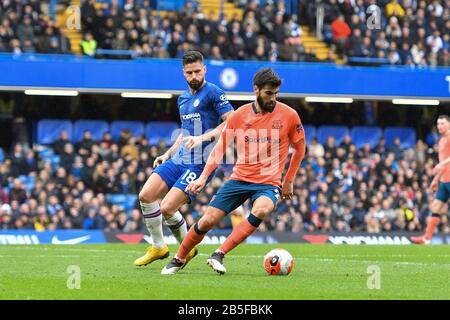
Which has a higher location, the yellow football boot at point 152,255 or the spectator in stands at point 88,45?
the spectator in stands at point 88,45

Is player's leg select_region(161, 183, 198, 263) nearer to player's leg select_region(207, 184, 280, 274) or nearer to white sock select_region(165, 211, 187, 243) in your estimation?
white sock select_region(165, 211, 187, 243)

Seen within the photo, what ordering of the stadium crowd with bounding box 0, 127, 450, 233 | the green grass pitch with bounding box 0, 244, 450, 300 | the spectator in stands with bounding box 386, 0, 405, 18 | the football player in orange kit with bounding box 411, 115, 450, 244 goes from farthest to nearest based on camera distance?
the spectator in stands with bounding box 386, 0, 405, 18 → the stadium crowd with bounding box 0, 127, 450, 233 → the football player in orange kit with bounding box 411, 115, 450, 244 → the green grass pitch with bounding box 0, 244, 450, 300

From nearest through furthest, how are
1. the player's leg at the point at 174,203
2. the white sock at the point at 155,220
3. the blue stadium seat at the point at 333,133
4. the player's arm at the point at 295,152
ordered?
the player's arm at the point at 295,152
the player's leg at the point at 174,203
the white sock at the point at 155,220
the blue stadium seat at the point at 333,133

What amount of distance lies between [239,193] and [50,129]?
1700cm

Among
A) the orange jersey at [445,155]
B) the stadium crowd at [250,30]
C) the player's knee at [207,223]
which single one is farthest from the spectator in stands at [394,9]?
the player's knee at [207,223]

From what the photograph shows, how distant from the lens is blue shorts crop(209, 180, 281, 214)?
12.2m

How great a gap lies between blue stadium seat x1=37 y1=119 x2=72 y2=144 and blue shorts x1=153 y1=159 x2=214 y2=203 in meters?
15.2

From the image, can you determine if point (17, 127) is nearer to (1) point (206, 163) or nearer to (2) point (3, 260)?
(2) point (3, 260)

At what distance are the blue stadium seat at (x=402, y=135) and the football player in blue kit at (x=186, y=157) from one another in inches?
754

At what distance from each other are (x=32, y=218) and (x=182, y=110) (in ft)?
39.0

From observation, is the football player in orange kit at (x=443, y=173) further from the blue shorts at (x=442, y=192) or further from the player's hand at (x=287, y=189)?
the player's hand at (x=287, y=189)

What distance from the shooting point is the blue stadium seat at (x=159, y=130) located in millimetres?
29547

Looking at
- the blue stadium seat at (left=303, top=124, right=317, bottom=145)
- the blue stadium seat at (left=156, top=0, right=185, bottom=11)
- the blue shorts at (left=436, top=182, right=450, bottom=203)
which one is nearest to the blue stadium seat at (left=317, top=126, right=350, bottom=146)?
the blue stadium seat at (left=303, top=124, right=317, bottom=145)
